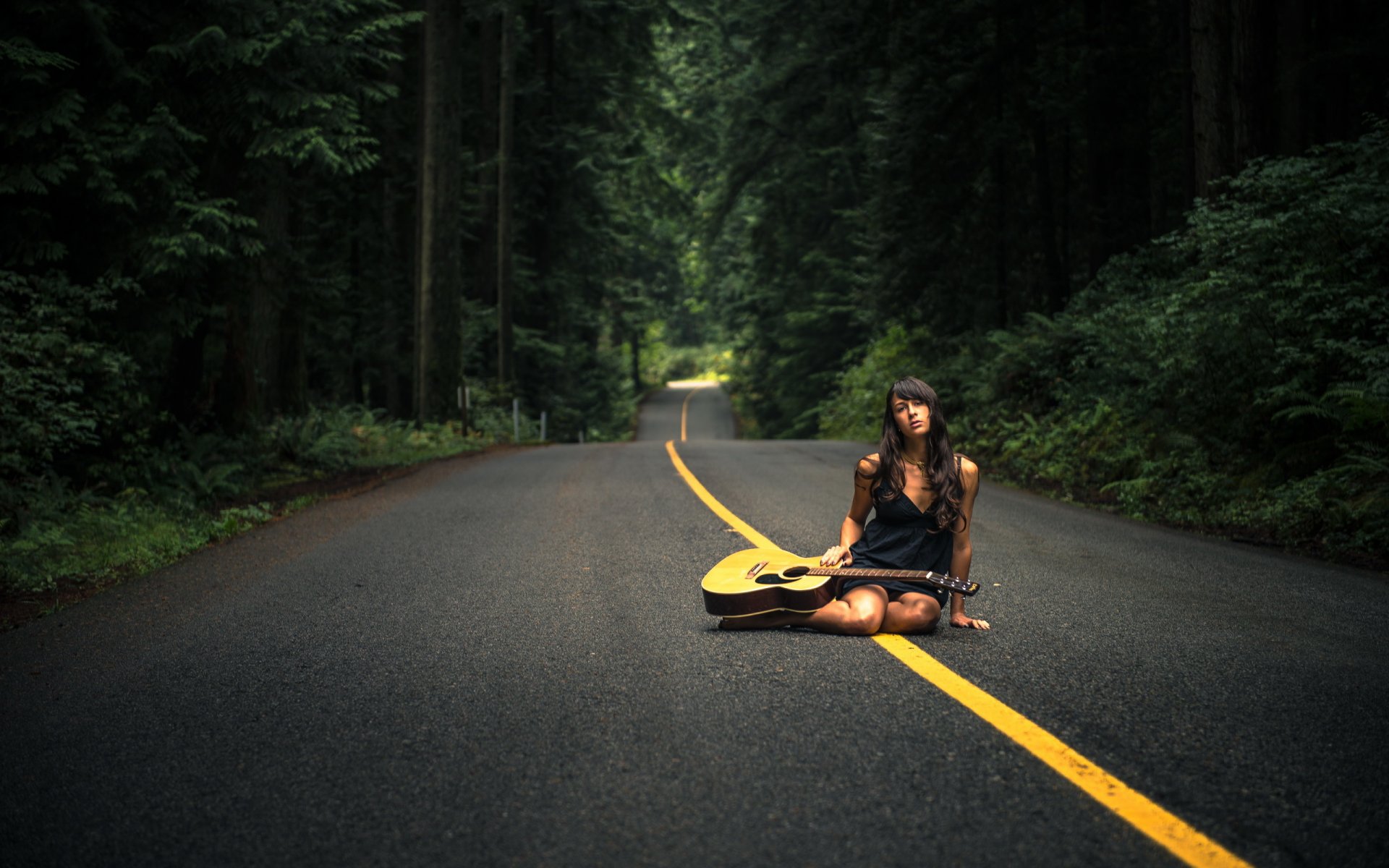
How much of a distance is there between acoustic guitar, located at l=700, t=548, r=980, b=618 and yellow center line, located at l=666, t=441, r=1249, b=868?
334 millimetres

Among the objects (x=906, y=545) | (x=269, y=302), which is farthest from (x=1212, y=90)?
(x=269, y=302)

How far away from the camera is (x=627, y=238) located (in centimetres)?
3888

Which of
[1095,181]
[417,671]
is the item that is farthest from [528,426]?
[417,671]

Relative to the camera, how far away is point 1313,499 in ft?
29.7

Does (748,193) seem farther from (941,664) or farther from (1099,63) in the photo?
(941,664)

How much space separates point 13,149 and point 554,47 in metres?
26.0

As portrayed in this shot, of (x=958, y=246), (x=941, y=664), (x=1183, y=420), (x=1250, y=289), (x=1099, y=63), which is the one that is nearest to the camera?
(x=941, y=664)

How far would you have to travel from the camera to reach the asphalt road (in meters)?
2.95

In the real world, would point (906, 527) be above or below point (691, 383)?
below

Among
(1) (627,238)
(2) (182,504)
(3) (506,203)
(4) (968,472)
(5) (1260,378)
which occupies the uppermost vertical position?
(1) (627,238)

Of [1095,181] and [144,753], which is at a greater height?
[1095,181]

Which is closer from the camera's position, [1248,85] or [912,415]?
[912,415]

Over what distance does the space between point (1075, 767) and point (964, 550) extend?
195 centimetres

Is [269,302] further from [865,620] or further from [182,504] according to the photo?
[865,620]
